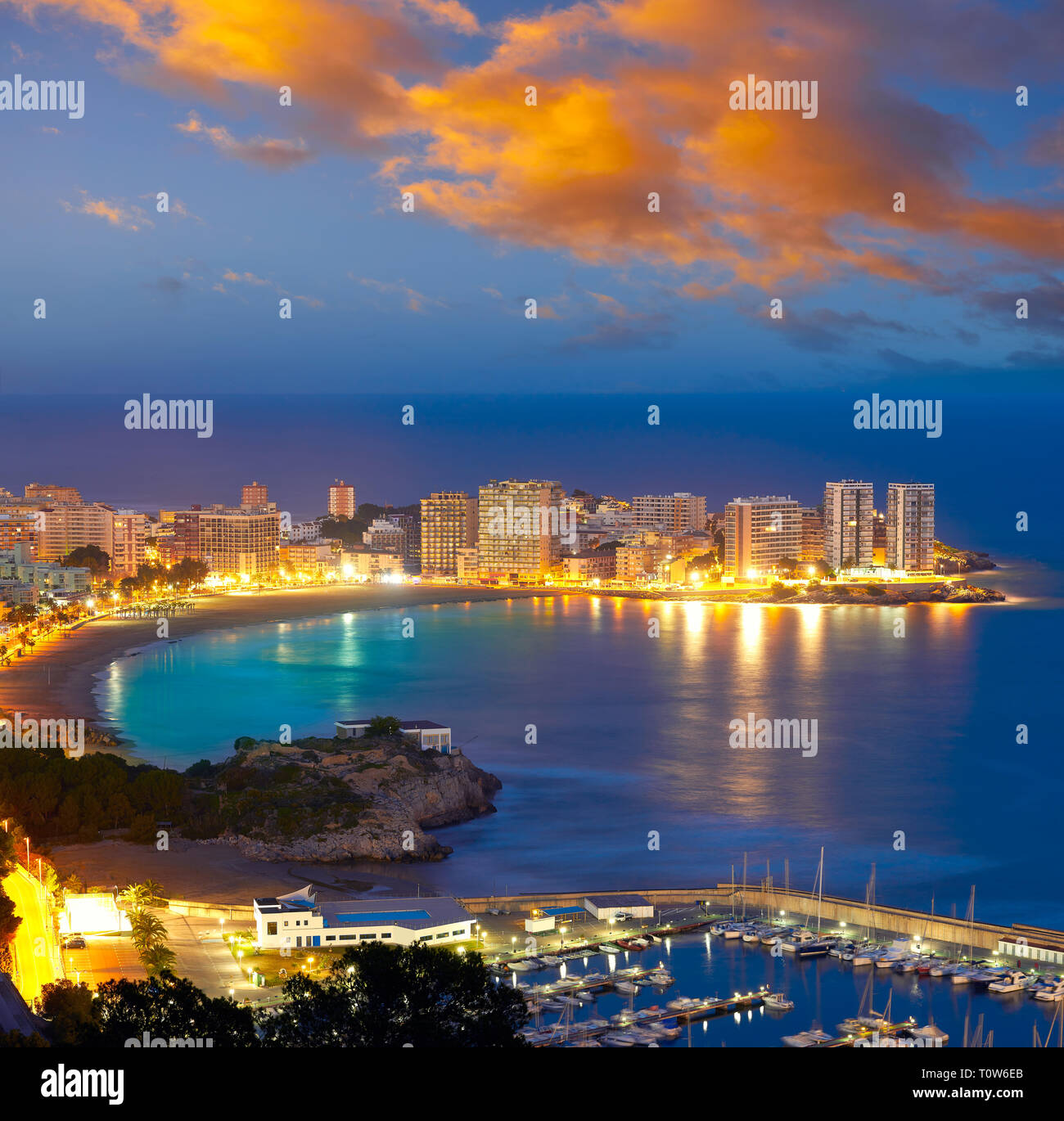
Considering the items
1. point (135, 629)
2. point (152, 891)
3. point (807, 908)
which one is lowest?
point (807, 908)

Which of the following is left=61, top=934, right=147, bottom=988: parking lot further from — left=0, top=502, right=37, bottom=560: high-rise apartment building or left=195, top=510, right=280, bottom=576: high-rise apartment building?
left=195, top=510, right=280, bottom=576: high-rise apartment building

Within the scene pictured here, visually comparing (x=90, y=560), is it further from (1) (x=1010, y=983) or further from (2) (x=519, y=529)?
(1) (x=1010, y=983)

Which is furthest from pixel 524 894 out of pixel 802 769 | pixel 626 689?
pixel 626 689

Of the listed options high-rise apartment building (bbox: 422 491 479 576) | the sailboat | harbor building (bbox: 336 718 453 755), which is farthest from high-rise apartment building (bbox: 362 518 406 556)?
the sailboat

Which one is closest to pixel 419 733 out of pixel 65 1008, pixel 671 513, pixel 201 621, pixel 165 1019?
pixel 65 1008

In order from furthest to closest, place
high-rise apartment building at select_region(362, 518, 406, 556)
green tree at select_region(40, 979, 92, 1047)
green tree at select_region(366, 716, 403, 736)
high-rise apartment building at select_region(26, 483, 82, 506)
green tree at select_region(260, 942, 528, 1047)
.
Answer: high-rise apartment building at select_region(362, 518, 406, 556) < high-rise apartment building at select_region(26, 483, 82, 506) < green tree at select_region(366, 716, 403, 736) < green tree at select_region(40, 979, 92, 1047) < green tree at select_region(260, 942, 528, 1047)

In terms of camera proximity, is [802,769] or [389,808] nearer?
[389,808]
